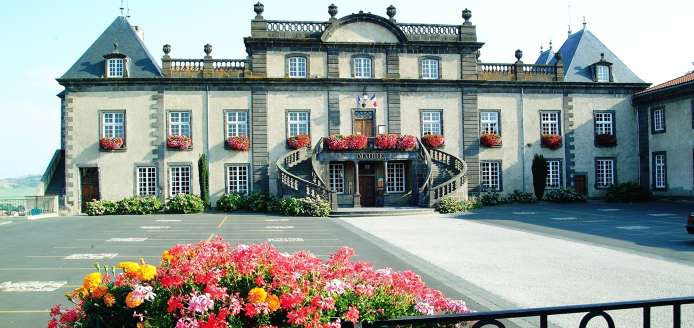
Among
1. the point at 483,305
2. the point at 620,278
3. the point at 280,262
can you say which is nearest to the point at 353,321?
the point at 280,262

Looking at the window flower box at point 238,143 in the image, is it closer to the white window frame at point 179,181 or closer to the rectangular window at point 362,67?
the white window frame at point 179,181

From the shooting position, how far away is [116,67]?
26.8 metres

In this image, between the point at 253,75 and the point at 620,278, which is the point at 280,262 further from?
the point at 253,75

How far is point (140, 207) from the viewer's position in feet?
81.9

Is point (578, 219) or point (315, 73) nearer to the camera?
point (578, 219)

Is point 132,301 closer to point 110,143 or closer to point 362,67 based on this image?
point 110,143

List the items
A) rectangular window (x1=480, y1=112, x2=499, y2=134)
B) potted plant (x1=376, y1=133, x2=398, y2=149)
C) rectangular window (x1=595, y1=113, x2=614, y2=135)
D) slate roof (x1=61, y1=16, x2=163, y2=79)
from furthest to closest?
rectangular window (x1=595, y1=113, x2=614, y2=135) < rectangular window (x1=480, y1=112, x2=499, y2=134) < slate roof (x1=61, y1=16, x2=163, y2=79) < potted plant (x1=376, y1=133, x2=398, y2=149)

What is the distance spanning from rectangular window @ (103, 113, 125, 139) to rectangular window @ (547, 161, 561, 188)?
2676cm

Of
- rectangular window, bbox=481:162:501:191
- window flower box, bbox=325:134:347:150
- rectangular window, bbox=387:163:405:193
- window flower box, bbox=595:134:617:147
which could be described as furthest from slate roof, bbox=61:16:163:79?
window flower box, bbox=595:134:617:147

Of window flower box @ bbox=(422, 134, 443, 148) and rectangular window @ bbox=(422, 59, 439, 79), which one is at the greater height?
rectangular window @ bbox=(422, 59, 439, 79)

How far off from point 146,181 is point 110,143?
9.63ft

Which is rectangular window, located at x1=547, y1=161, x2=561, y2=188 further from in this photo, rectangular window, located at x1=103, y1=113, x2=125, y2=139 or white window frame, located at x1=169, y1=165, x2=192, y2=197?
rectangular window, located at x1=103, y1=113, x2=125, y2=139

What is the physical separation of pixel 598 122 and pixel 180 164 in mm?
27207

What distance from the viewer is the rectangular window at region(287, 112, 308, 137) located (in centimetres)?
2769
